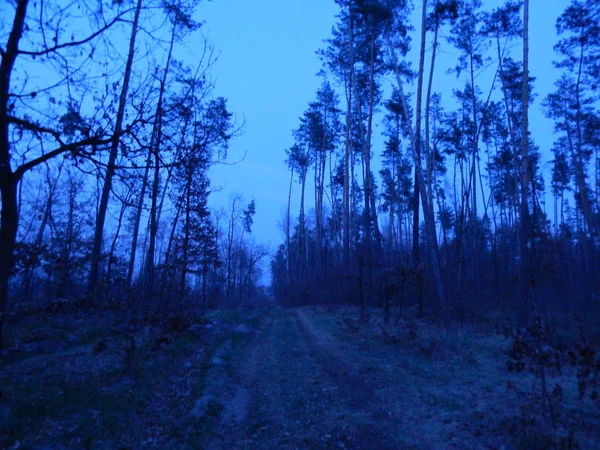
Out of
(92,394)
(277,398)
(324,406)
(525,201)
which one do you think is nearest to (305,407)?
(324,406)

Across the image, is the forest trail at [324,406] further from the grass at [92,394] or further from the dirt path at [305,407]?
the grass at [92,394]

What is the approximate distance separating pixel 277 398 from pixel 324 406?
3.42 feet

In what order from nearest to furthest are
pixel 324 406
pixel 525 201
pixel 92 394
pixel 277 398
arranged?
pixel 92 394, pixel 324 406, pixel 277 398, pixel 525 201

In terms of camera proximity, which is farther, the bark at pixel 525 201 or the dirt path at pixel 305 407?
the bark at pixel 525 201

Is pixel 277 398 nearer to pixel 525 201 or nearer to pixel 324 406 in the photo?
pixel 324 406

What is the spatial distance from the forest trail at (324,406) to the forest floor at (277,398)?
0.08 feet

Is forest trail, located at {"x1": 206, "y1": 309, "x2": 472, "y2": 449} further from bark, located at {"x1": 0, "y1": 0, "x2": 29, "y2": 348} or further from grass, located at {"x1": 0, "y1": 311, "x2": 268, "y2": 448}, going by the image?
bark, located at {"x1": 0, "y1": 0, "x2": 29, "y2": 348}

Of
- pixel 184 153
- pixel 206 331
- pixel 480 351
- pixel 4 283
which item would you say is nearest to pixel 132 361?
pixel 4 283

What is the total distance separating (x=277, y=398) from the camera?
7695 mm

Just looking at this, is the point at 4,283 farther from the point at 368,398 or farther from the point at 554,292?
the point at 554,292

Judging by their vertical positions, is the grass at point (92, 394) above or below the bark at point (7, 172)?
below

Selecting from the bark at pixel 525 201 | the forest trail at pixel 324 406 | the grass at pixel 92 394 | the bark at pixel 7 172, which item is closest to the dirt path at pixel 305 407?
→ the forest trail at pixel 324 406

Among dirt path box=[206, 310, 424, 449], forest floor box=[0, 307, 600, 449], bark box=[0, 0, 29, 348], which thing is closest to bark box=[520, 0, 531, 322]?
forest floor box=[0, 307, 600, 449]

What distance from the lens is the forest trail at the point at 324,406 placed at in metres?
5.67
